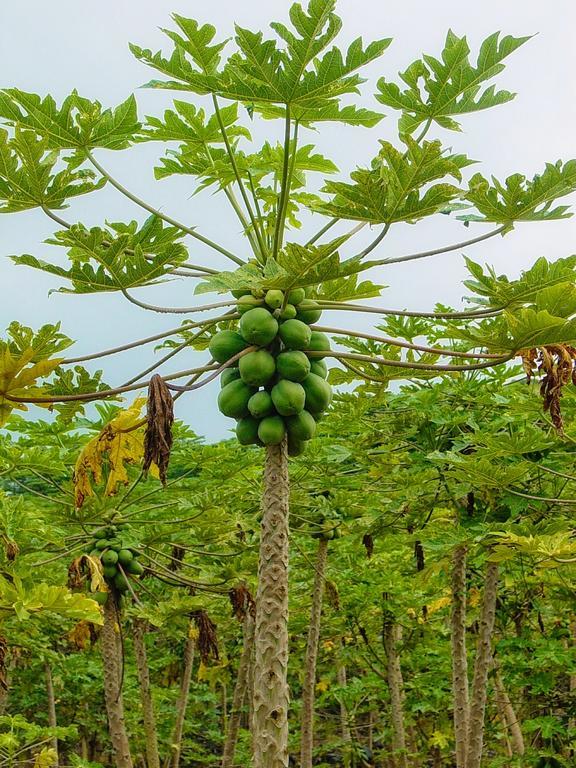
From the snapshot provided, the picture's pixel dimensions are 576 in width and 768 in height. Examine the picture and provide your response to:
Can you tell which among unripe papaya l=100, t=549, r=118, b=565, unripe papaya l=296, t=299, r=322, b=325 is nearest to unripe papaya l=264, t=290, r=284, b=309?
unripe papaya l=296, t=299, r=322, b=325

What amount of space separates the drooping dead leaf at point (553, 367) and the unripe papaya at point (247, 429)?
1062mm

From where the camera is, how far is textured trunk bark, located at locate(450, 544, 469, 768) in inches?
245

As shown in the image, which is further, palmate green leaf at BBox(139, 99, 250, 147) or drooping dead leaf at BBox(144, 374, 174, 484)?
palmate green leaf at BBox(139, 99, 250, 147)

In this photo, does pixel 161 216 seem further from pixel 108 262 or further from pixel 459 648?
pixel 459 648

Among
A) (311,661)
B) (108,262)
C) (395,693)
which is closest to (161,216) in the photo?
(108,262)

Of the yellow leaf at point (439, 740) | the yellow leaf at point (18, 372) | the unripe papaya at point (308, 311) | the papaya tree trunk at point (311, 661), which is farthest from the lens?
the yellow leaf at point (439, 740)

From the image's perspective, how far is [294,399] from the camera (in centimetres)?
289

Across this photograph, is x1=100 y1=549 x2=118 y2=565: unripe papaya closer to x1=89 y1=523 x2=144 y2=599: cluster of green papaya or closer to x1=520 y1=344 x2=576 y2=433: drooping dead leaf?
x1=89 y1=523 x2=144 y2=599: cluster of green papaya

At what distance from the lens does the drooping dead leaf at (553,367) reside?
2.84 meters

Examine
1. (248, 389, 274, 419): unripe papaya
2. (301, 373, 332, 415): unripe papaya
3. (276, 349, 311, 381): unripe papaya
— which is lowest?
(248, 389, 274, 419): unripe papaya

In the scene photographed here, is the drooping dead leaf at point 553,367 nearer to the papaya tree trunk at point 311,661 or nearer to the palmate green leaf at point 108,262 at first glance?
the palmate green leaf at point 108,262

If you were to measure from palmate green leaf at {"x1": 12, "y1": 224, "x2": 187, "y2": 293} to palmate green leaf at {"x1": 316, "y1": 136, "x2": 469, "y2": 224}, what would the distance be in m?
0.72

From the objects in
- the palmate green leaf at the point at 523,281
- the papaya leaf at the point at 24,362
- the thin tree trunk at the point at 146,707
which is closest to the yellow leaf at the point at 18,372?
the papaya leaf at the point at 24,362

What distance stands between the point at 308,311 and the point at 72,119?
136 centimetres
